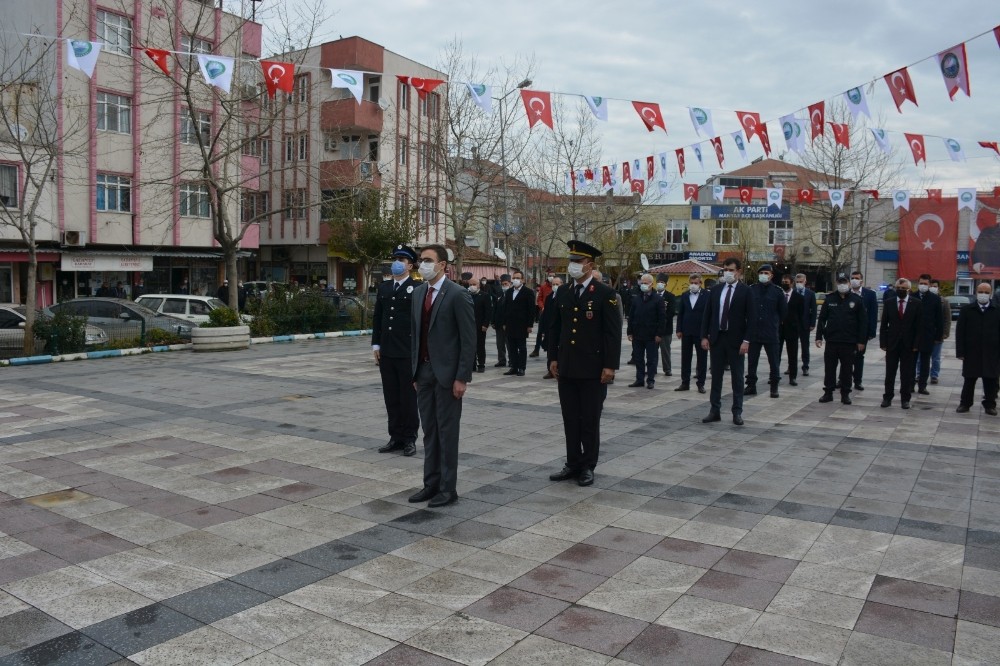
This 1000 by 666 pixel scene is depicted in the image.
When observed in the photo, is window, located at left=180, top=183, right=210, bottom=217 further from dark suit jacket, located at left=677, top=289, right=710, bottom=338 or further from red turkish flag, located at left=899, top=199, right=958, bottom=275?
red turkish flag, located at left=899, top=199, right=958, bottom=275

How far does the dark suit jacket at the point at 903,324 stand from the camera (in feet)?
36.2

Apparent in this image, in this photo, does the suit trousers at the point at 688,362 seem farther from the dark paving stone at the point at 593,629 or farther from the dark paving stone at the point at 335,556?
the dark paving stone at the point at 593,629

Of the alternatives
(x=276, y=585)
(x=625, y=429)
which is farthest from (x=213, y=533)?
(x=625, y=429)

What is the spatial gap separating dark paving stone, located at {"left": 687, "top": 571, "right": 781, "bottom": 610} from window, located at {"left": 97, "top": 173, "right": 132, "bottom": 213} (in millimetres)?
29502

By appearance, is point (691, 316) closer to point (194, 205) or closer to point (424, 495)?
point (424, 495)

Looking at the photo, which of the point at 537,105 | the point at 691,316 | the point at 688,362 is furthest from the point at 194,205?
the point at 688,362

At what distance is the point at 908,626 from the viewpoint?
394cm

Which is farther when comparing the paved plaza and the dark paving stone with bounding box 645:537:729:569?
the dark paving stone with bounding box 645:537:729:569

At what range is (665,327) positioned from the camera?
12.9m

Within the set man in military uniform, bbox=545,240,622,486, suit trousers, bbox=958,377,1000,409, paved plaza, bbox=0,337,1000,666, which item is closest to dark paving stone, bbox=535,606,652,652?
paved plaza, bbox=0,337,1000,666

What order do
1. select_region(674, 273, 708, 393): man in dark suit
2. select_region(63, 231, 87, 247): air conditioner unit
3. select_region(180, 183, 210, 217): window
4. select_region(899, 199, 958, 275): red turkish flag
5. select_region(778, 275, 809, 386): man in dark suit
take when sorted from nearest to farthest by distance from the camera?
select_region(674, 273, 708, 393): man in dark suit, select_region(778, 275, 809, 386): man in dark suit, select_region(63, 231, 87, 247): air conditioner unit, select_region(180, 183, 210, 217): window, select_region(899, 199, 958, 275): red turkish flag

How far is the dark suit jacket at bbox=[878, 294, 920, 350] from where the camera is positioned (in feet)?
36.2

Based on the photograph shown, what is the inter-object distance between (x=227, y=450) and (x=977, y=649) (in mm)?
6371

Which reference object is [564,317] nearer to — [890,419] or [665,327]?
[890,419]
